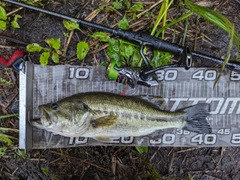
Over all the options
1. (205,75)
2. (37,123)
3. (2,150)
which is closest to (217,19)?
(205,75)

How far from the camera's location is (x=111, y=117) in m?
2.41

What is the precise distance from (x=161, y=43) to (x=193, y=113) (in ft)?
2.19

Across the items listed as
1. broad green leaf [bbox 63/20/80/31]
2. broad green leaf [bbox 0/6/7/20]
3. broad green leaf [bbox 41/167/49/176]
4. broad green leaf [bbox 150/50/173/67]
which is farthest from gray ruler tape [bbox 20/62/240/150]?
broad green leaf [bbox 0/6/7/20]

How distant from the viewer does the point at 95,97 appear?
245 cm

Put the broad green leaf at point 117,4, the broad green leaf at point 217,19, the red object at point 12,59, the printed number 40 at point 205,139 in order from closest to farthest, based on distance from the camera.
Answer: the broad green leaf at point 217,19, the red object at point 12,59, the broad green leaf at point 117,4, the printed number 40 at point 205,139

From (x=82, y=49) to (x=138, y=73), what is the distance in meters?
0.58

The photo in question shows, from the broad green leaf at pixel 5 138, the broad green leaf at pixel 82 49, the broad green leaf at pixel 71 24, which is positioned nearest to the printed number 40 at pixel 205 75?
the broad green leaf at pixel 82 49

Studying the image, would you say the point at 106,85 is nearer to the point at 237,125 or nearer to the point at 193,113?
the point at 193,113

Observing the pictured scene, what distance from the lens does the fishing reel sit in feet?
7.93

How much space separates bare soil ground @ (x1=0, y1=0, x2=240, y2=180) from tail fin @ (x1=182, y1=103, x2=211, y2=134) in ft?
1.24

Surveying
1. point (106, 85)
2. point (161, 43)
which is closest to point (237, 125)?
point (161, 43)

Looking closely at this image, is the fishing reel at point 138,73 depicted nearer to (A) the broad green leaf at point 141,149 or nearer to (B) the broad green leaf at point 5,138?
(A) the broad green leaf at point 141,149

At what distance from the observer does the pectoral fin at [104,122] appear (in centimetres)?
238

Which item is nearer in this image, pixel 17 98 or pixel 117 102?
pixel 117 102
